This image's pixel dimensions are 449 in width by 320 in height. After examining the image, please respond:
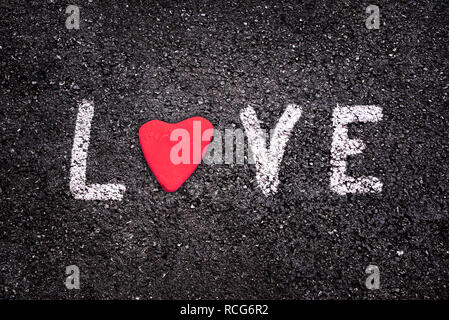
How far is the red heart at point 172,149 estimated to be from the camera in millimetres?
2127

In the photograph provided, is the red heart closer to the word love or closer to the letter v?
the word love

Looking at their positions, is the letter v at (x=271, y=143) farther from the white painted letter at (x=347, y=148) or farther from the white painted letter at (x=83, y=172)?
the white painted letter at (x=83, y=172)

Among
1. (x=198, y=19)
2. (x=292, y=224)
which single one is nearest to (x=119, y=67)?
(x=198, y=19)

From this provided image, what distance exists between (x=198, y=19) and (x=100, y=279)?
1.82 m

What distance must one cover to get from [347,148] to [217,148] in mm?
845

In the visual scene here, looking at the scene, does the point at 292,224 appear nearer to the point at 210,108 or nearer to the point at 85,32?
the point at 210,108

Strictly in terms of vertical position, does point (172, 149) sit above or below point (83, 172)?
above

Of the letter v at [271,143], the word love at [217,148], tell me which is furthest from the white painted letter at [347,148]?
the letter v at [271,143]

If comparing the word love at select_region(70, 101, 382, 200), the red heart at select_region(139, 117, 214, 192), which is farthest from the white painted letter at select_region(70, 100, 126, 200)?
the red heart at select_region(139, 117, 214, 192)

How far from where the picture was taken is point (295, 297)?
209 centimetres

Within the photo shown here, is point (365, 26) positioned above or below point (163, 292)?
above

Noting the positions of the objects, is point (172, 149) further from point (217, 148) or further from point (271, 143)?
point (271, 143)

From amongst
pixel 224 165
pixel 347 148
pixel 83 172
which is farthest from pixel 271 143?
pixel 83 172

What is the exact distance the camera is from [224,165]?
85.7 inches
